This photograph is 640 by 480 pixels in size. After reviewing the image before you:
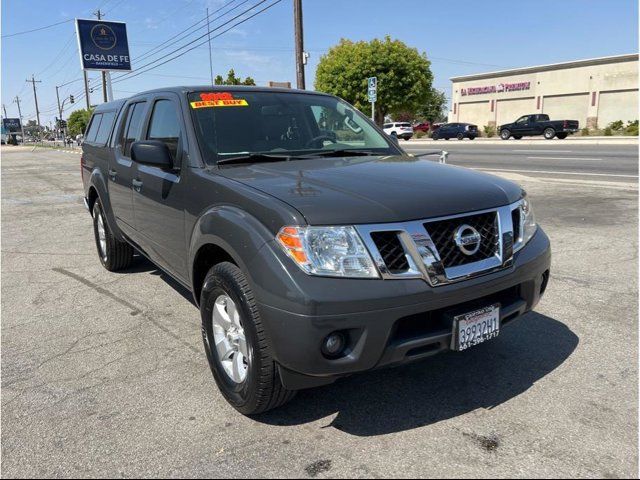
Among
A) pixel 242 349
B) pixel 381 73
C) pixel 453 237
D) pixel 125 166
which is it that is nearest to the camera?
pixel 453 237

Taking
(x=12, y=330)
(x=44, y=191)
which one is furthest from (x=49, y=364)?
(x=44, y=191)

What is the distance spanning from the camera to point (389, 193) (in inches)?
101

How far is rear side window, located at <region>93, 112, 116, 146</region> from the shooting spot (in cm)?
527

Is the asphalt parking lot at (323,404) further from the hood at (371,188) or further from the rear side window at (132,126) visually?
the rear side window at (132,126)

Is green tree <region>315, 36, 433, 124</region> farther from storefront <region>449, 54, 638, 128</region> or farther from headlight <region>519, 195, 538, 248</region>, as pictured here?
headlight <region>519, 195, 538, 248</region>

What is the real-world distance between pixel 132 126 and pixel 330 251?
3.04 metres

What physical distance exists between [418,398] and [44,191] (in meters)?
13.7

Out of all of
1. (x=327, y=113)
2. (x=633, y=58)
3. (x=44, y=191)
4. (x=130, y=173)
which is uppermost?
(x=633, y=58)

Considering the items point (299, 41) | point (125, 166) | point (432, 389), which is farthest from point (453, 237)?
point (299, 41)

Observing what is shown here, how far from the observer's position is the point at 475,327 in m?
2.54

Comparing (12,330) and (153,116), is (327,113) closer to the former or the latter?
(153,116)

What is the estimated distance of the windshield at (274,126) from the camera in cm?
342

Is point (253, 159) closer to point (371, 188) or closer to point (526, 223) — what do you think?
point (371, 188)

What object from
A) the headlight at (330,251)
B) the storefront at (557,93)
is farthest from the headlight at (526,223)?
the storefront at (557,93)
